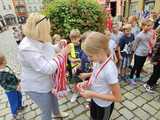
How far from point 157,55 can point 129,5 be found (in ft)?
44.8

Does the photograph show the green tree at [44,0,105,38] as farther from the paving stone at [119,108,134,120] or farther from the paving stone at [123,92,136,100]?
the paving stone at [119,108,134,120]

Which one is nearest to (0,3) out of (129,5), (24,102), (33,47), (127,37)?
(24,102)

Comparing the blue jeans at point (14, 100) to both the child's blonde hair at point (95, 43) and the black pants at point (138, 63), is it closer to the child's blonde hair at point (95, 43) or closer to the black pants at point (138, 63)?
the child's blonde hair at point (95, 43)

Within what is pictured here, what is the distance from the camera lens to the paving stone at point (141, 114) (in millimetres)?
2621

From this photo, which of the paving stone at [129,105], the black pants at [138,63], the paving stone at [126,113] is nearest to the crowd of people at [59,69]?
the black pants at [138,63]

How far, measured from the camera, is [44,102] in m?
2.01

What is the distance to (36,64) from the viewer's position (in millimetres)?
1552

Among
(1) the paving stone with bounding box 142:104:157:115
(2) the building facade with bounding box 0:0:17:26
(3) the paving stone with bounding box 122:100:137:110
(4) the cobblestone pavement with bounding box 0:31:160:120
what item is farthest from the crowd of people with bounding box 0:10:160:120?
(2) the building facade with bounding box 0:0:17:26

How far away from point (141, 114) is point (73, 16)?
96.0 inches

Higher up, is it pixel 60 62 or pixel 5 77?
pixel 60 62

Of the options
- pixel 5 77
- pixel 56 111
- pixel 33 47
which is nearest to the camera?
pixel 33 47

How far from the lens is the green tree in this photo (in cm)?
340

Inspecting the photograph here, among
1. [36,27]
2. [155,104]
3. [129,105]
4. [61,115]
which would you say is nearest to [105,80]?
[36,27]

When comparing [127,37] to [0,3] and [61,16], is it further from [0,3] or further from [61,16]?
[0,3]
